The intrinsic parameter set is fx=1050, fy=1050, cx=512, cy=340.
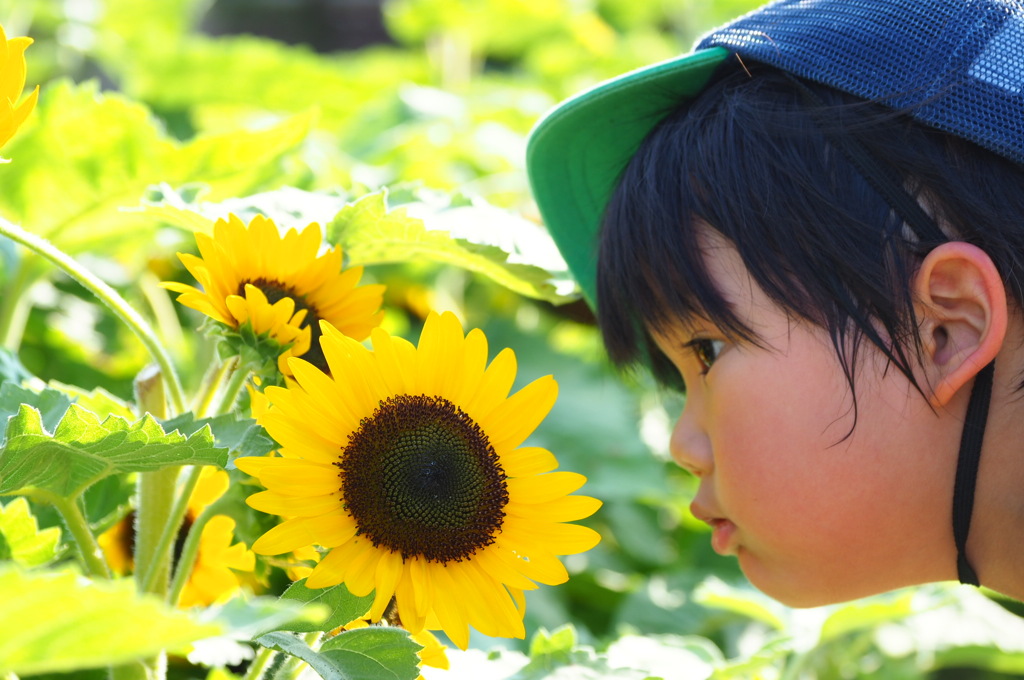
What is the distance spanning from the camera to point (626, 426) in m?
1.36

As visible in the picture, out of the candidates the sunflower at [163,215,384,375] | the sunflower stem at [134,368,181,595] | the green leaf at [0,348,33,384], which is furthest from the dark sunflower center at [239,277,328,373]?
the green leaf at [0,348,33,384]

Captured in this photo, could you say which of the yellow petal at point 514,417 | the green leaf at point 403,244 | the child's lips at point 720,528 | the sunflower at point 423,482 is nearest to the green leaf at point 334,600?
the sunflower at point 423,482

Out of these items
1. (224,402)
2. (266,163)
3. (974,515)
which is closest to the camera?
(224,402)

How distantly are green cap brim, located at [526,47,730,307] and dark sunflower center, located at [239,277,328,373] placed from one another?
0.32 metres

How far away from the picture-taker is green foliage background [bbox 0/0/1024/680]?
727mm

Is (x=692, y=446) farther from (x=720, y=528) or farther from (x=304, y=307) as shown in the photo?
(x=304, y=307)

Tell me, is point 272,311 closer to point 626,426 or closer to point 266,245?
point 266,245

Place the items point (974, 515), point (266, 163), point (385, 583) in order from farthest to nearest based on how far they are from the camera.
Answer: point (266, 163)
point (974, 515)
point (385, 583)

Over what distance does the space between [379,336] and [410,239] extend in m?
0.13

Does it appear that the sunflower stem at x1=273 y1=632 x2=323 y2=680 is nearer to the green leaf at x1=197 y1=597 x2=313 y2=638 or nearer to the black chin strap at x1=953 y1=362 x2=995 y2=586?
the green leaf at x1=197 y1=597 x2=313 y2=638

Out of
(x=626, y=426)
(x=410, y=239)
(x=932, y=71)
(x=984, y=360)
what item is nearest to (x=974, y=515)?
(x=984, y=360)

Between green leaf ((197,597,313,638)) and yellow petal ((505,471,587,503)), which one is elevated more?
yellow petal ((505,471,587,503))

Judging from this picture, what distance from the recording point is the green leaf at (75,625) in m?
0.32

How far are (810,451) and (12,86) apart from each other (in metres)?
0.56
